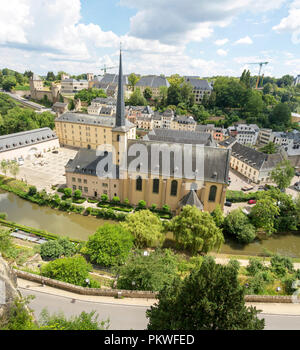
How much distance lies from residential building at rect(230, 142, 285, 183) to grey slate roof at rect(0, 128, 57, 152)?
62215 mm

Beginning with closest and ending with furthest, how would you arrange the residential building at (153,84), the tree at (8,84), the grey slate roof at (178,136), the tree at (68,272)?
the tree at (68,272) < the grey slate roof at (178,136) < the residential building at (153,84) < the tree at (8,84)

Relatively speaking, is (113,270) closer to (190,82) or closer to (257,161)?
(257,161)

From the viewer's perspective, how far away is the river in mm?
37844

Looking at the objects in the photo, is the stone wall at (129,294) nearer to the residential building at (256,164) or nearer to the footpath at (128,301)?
the footpath at (128,301)

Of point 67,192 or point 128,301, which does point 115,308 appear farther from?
point 67,192

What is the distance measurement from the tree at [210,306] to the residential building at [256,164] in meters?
52.4

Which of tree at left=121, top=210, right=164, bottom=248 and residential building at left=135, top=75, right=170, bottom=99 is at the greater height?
residential building at left=135, top=75, right=170, bottom=99

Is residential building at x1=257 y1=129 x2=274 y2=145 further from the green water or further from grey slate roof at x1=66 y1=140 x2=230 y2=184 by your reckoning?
the green water

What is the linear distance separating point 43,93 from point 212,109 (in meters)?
96.5

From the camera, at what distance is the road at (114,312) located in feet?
56.6

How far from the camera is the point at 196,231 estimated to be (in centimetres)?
3164

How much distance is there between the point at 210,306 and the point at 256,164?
56.0 meters

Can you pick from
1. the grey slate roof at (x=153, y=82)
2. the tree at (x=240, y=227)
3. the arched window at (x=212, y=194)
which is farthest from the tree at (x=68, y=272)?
the grey slate roof at (x=153, y=82)

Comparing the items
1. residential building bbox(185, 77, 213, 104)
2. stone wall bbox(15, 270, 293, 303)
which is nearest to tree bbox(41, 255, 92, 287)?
stone wall bbox(15, 270, 293, 303)
